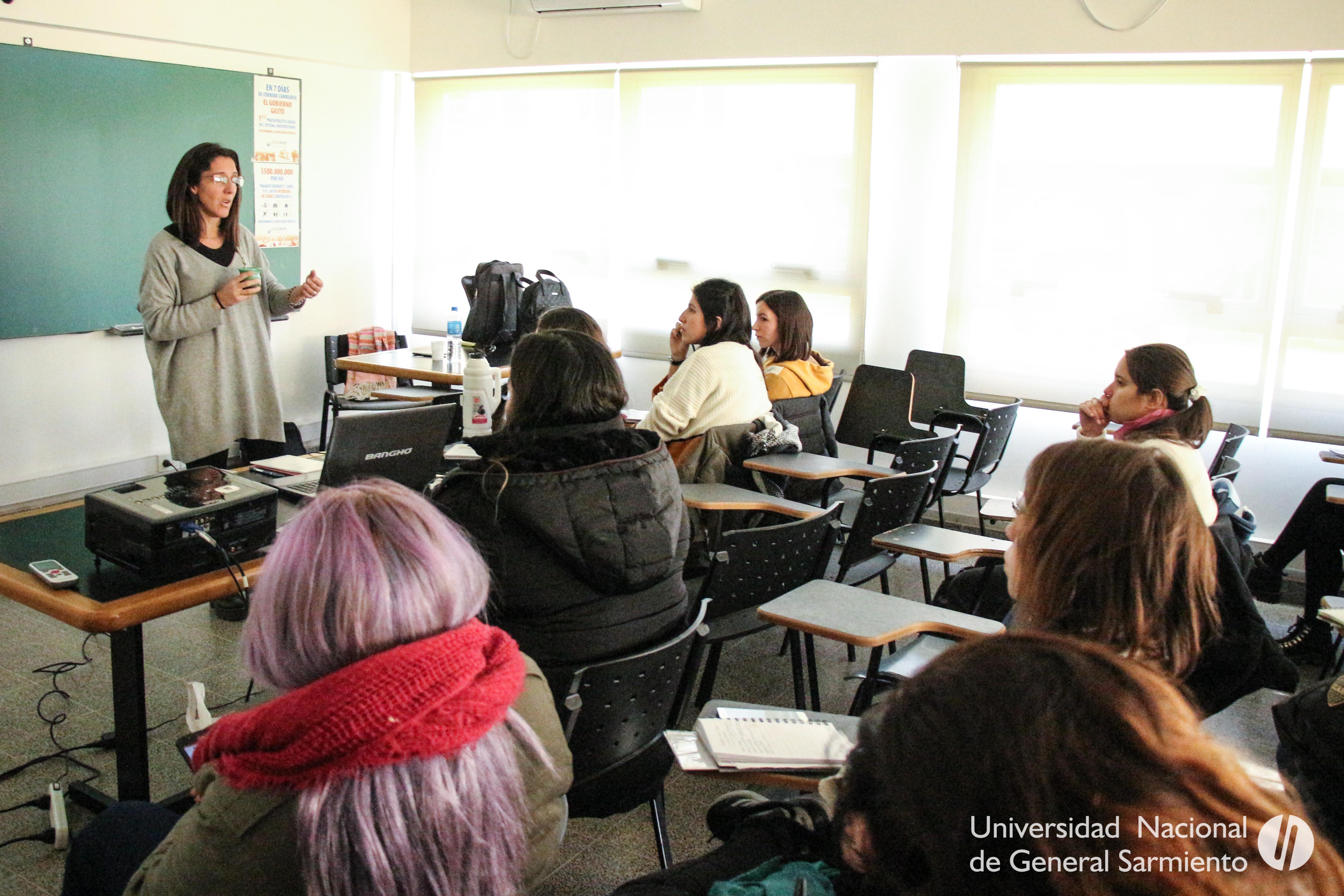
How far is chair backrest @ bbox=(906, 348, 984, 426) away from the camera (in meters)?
5.15

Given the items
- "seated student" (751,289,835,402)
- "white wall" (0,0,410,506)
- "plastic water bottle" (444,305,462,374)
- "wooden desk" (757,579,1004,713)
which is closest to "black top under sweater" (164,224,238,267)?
"plastic water bottle" (444,305,462,374)

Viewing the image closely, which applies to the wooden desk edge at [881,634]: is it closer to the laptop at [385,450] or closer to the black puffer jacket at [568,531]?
the black puffer jacket at [568,531]

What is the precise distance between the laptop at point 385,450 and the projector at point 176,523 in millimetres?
168

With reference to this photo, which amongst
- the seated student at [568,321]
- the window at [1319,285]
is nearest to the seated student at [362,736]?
the seated student at [568,321]

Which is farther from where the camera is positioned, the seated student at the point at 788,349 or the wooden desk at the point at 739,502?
the seated student at the point at 788,349

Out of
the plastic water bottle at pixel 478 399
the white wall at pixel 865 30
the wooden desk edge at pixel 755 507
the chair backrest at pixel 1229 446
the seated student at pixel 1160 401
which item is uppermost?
the white wall at pixel 865 30

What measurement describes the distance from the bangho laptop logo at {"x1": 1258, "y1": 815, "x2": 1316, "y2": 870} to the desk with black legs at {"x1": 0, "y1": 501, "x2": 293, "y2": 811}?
175cm

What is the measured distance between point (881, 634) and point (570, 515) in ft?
2.28

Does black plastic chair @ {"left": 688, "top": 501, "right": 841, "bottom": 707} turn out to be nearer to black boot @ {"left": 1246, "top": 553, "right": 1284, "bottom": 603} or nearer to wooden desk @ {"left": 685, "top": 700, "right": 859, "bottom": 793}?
wooden desk @ {"left": 685, "top": 700, "right": 859, "bottom": 793}

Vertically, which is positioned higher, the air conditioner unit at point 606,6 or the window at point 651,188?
the air conditioner unit at point 606,6

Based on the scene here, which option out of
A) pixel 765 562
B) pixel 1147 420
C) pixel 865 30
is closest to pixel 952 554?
pixel 765 562

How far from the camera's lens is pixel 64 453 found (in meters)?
5.21

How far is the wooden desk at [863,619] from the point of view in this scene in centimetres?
221

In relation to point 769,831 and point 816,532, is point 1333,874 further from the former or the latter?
point 816,532
